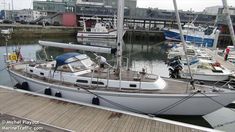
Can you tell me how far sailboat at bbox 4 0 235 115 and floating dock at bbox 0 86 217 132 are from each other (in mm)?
973

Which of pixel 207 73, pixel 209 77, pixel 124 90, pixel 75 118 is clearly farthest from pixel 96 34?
pixel 75 118

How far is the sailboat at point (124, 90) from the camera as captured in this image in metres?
9.88

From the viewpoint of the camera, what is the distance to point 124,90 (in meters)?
10.2

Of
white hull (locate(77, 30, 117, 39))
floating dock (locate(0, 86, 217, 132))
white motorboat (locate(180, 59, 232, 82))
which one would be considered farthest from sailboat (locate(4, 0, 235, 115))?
white hull (locate(77, 30, 117, 39))

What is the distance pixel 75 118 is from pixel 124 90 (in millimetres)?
2911

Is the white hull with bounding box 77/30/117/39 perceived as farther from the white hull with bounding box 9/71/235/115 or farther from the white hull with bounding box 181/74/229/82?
the white hull with bounding box 9/71/235/115

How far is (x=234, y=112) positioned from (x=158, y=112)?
6136 mm

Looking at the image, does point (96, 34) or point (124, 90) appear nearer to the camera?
point (124, 90)

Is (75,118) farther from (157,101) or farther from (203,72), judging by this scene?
(203,72)

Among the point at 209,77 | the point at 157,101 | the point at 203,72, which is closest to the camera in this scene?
the point at 157,101

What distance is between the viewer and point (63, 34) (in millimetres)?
53000

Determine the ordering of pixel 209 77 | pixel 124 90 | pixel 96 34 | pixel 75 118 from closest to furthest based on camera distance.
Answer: pixel 75 118 < pixel 124 90 < pixel 209 77 < pixel 96 34

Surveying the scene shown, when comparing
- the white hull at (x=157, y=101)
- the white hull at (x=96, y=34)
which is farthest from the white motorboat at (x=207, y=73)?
the white hull at (x=96, y=34)

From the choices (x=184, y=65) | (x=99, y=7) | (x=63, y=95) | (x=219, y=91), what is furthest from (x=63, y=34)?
(x=219, y=91)
